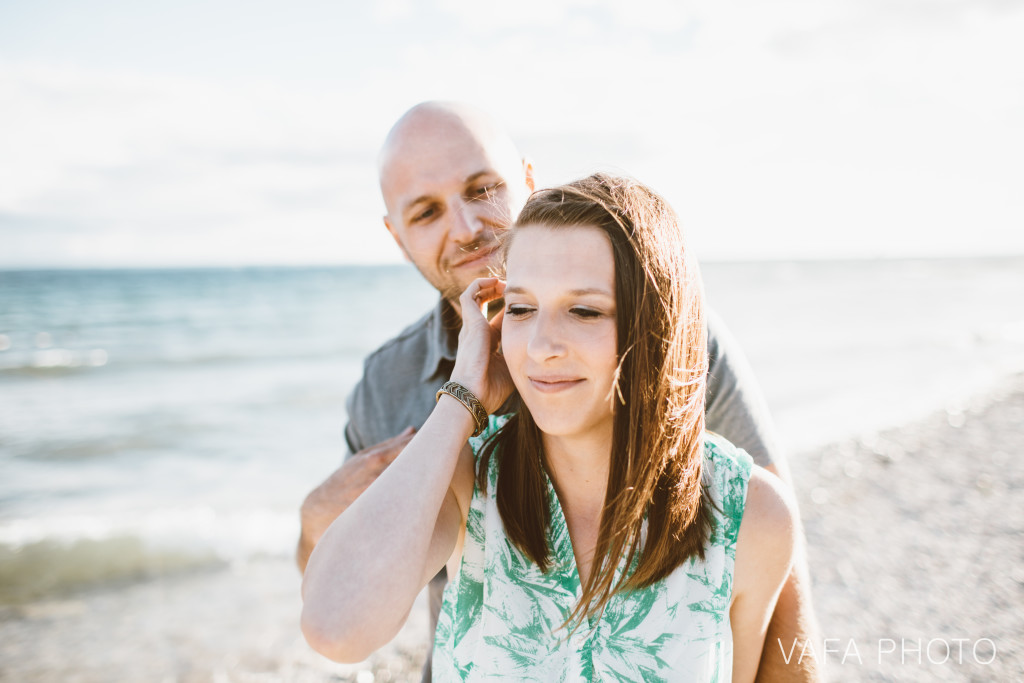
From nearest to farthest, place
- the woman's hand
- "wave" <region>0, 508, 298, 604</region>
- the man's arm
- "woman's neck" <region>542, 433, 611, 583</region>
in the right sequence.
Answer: "woman's neck" <region>542, 433, 611, 583</region> < the woman's hand < the man's arm < "wave" <region>0, 508, 298, 604</region>

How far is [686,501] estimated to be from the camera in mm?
1872

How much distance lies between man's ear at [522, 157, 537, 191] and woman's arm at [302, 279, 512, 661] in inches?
56.6

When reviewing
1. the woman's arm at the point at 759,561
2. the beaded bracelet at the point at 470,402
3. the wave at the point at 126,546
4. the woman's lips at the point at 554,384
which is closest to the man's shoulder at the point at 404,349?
the beaded bracelet at the point at 470,402

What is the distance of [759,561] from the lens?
1.88 m

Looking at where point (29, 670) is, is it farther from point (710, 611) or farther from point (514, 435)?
point (710, 611)

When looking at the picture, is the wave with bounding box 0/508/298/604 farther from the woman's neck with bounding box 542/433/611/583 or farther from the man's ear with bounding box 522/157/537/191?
the woman's neck with bounding box 542/433/611/583

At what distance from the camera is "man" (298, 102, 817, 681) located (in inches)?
95.3

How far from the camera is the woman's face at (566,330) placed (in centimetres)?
177

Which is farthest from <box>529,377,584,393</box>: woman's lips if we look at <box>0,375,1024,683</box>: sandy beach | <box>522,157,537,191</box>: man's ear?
<box>0,375,1024,683</box>: sandy beach

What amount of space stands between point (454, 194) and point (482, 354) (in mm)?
958

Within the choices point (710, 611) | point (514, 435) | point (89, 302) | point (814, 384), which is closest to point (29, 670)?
point (514, 435)

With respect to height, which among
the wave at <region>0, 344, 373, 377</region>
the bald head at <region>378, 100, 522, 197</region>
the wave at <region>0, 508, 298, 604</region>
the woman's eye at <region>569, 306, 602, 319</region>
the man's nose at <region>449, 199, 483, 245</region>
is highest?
the bald head at <region>378, 100, 522, 197</region>

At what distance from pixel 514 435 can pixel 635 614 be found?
654 millimetres

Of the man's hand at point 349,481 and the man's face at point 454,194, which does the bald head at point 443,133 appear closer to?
the man's face at point 454,194
